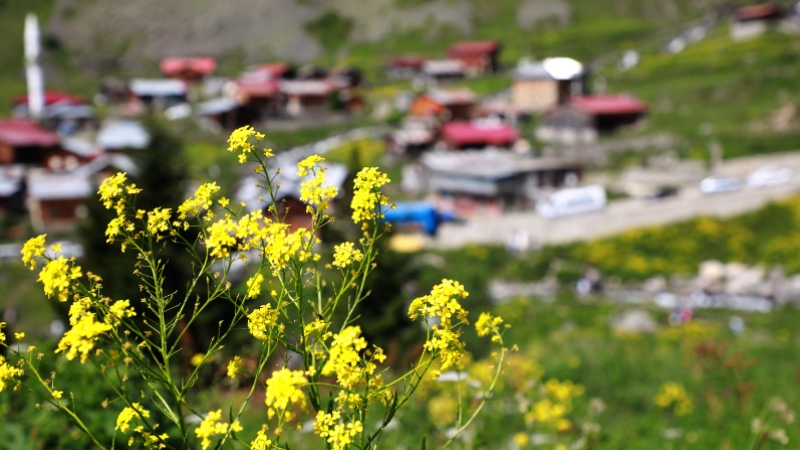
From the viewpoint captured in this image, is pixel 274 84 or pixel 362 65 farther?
pixel 362 65

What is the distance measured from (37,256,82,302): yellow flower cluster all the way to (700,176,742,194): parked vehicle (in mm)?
43587

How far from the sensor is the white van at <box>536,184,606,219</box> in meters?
42.6

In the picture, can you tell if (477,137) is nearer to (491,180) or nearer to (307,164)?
(491,180)

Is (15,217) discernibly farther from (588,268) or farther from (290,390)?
(290,390)

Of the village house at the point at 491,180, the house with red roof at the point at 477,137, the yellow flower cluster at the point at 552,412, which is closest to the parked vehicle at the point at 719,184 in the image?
the village house at the point at 491,180

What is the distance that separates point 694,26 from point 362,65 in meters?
47.5

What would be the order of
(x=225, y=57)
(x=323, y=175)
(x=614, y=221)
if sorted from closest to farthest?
(x=323, y=175) < (x=614, y=221) < (x=225, y=57)

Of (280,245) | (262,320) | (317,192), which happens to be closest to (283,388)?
(262,320)

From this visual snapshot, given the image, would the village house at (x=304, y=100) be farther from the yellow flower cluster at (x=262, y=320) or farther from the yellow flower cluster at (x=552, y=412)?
the yellow flower cluster at (x=262, y=320)

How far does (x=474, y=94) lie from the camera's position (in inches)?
3342

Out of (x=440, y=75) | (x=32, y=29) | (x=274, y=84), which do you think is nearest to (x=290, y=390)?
(x=274, y=84)

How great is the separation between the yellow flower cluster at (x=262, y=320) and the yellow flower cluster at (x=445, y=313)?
1.57 feet

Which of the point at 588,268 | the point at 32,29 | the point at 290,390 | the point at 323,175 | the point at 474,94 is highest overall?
the point at 323,175

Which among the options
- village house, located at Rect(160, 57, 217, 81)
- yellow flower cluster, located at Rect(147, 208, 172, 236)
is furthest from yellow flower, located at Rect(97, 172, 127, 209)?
village house, located at Rect(160, 57, 217, 81)
